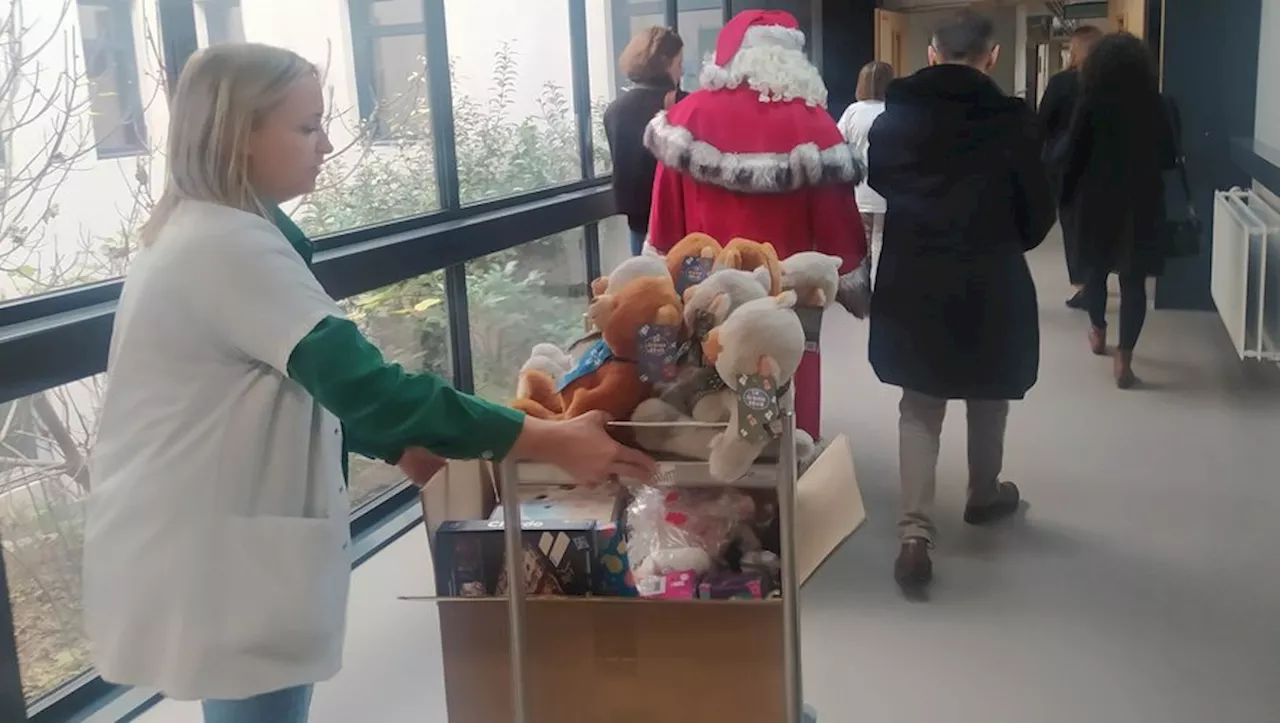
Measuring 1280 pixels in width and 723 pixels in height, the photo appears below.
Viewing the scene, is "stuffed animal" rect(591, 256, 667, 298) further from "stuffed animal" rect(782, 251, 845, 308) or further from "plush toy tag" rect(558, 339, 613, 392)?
"stuffed animal" rect(782, 251, 845, 308)

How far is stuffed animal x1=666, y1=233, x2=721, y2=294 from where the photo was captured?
1.79 metres

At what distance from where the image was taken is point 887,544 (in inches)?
122

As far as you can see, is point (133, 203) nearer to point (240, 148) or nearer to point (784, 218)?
point (240, 148)

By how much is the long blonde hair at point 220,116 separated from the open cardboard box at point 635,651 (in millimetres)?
477

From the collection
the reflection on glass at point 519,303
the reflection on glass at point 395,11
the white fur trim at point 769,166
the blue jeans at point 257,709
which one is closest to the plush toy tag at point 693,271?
the blue jeans at point 257,709

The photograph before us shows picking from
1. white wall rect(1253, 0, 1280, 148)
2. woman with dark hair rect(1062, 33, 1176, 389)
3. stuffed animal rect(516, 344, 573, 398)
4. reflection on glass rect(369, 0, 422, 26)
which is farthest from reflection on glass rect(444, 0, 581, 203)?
white wall rect(1253, 0, 1280, 148)

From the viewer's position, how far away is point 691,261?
182 centimetres

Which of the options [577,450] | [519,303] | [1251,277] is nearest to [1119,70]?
[1251,277]

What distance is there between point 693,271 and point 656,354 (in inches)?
10.6

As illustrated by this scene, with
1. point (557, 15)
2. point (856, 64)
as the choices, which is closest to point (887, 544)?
point (557, 15)

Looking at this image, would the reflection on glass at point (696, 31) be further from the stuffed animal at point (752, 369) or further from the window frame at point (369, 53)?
the stuffed animal at point (752, 369)

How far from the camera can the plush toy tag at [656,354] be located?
5.17 feet

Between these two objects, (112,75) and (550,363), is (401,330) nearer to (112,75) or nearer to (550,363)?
(112,75)

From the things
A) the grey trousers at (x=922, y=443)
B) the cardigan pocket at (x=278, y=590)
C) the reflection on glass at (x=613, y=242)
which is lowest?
the grey trousers at (x=922, y=443)
